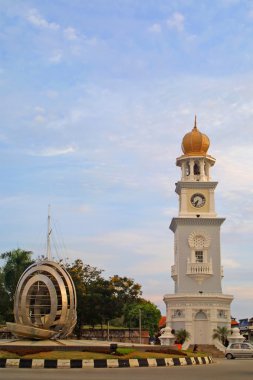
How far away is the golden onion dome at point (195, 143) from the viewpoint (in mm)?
63625

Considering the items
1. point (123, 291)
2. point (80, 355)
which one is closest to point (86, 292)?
point (123, 291)

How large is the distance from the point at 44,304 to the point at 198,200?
113 ft

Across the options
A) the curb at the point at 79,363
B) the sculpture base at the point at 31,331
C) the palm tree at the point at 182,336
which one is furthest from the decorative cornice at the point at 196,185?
the curb at the point at 79,363

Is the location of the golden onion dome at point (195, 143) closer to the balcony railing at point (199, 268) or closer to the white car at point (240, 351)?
the balcony railing at point (199, 268)

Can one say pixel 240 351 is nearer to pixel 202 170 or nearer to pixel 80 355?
pixel 80 355


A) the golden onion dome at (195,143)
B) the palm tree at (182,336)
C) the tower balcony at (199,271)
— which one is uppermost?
the golden onion dome at (195,143)

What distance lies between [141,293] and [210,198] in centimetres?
1235

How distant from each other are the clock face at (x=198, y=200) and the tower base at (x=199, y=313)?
9757mm

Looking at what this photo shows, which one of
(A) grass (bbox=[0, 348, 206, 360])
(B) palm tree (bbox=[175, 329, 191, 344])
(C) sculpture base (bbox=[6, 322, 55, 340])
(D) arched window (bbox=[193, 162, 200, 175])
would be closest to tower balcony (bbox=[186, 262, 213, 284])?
(B) palm tree (bbox=[175, 329, 191, 344])

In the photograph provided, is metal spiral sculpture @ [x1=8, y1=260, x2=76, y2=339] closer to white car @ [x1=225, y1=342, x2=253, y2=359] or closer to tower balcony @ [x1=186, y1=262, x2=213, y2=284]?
white car @ [x1=225, y1=342, x2=253, y2=359]

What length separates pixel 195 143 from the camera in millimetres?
63688

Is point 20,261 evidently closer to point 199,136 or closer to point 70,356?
point 199,136

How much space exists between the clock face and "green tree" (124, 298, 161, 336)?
33458mm

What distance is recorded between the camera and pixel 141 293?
62062mm
